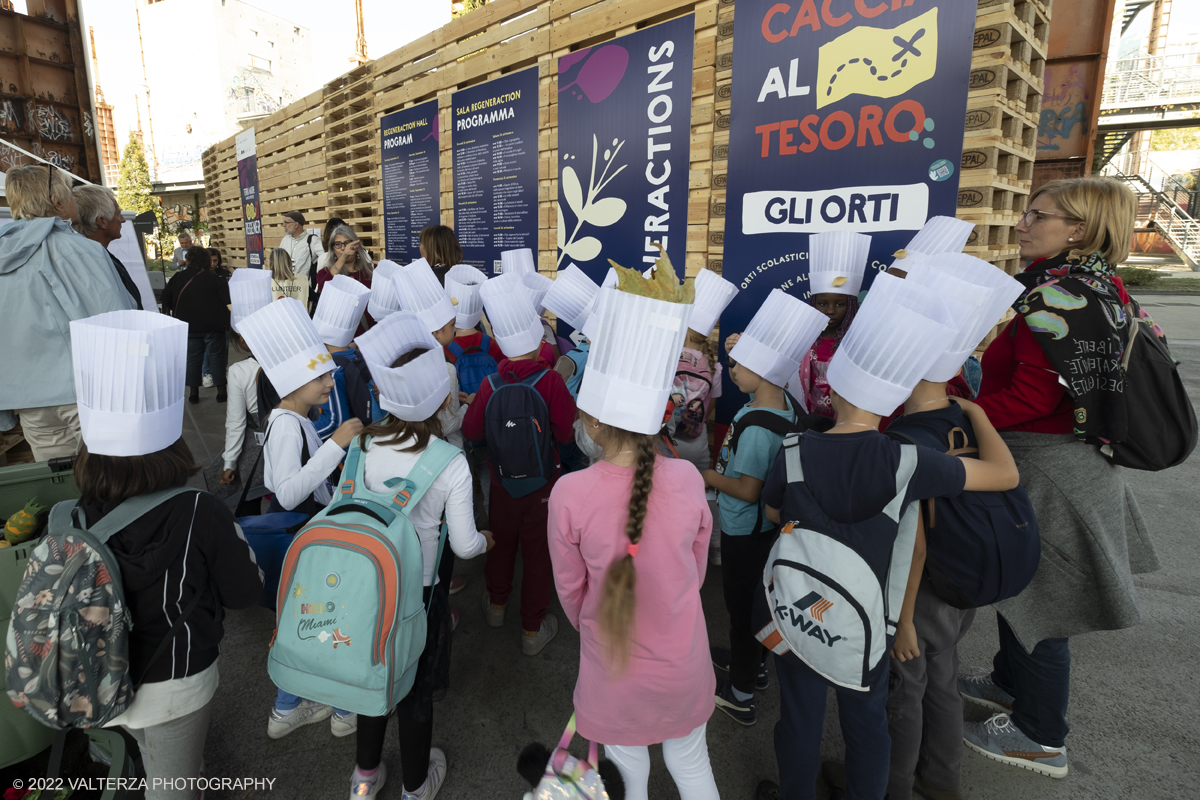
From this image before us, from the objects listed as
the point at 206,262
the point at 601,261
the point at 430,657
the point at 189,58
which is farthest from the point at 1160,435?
the point at 189,58

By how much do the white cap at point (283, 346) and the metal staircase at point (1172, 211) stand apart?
31264 millimetres

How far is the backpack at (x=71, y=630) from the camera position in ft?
4.86

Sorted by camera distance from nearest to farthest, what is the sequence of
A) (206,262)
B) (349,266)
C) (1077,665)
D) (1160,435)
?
1. (1160,435)
2. (1077,665)
3. (349,266)
4. (206,262)

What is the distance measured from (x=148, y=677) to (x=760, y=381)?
222 centimetres

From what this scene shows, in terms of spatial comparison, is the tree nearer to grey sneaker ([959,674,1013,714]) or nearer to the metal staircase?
grey sneaker ([959,674,1013,714])

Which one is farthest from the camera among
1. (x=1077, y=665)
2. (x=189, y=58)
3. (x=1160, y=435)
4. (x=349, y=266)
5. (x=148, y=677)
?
(x=189, y=58)

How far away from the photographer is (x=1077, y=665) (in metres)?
2.79

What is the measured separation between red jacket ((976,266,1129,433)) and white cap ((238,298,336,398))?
2.55 metres

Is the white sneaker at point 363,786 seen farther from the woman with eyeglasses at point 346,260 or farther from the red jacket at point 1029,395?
the woman with eyeglasses at point 346,260

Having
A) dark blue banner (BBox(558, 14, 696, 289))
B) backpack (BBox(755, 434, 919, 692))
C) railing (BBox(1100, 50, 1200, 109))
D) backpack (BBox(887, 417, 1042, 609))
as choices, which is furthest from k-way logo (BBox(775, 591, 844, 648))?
railing (BBox(1100, 50, 1200, 109))

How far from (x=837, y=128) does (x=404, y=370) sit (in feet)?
9.56

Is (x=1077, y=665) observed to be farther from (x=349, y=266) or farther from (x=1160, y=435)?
(x=349, y=266)

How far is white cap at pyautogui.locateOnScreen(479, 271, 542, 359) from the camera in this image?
284cm

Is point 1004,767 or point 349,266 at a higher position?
point 349,266
